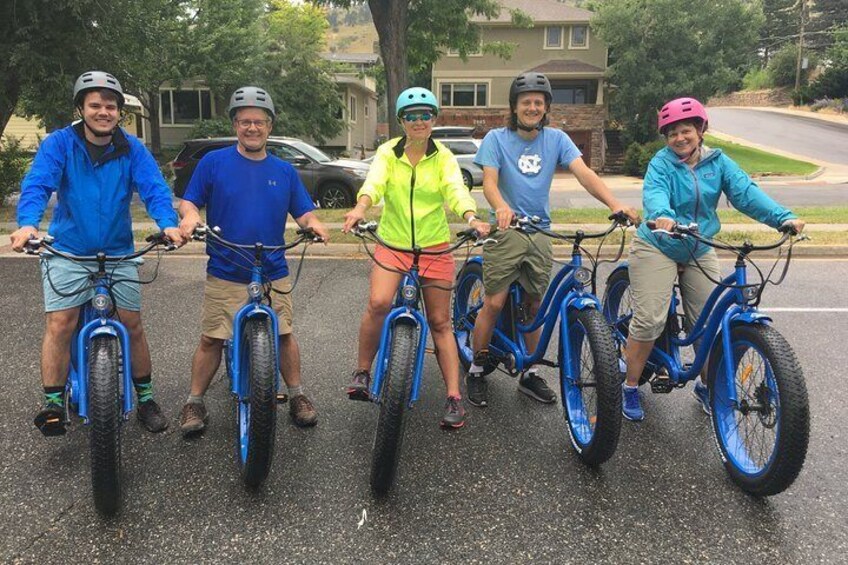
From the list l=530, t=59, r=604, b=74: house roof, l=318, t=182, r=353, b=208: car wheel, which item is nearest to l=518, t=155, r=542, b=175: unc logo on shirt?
l=318, t=182, r=353, b=208: car wheel

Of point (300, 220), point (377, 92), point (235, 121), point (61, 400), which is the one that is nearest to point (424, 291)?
point (300, 220)

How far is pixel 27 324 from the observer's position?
20.1ft

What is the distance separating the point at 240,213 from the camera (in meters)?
3.62

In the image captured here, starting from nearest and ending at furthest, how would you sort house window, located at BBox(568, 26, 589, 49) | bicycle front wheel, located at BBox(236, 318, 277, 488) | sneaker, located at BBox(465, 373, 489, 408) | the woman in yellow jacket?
bicycle front wheel, located at BBox(236, 318, 277, 488) → the woman in yellow jacket → sneaker, located at BBox(465, 373, 489, 408) → house window, located at BBox(568, 26, 589, 49)

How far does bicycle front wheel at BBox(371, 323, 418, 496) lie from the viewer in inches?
118

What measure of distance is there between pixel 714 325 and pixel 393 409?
181cm

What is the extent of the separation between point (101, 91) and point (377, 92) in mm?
47533

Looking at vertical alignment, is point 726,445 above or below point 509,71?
below

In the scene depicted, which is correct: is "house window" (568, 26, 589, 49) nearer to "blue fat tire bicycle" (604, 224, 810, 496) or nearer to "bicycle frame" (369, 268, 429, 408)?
"blue fat tire bicycle" (604, 224, 810, 496)

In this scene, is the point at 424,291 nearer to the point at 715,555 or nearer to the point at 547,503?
the point at 547,503

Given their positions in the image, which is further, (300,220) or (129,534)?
(300,220)

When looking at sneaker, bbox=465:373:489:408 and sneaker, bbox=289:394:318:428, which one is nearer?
sneaker, bbox=289:394:318:428

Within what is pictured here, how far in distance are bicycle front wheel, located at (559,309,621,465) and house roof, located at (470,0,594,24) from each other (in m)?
33.8

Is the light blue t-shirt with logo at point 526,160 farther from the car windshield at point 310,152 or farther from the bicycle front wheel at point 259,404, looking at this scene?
the car windshield at point 310,152
